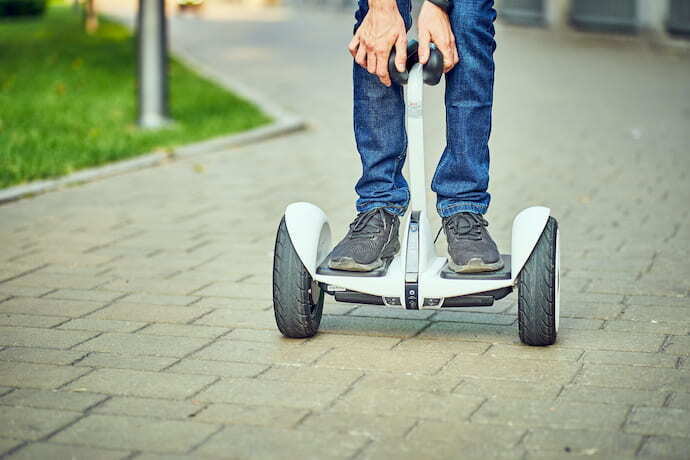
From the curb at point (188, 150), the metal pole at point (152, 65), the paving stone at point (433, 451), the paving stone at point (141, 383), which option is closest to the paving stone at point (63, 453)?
the paving stone at point (141, 383)

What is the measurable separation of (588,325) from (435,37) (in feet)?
3.94

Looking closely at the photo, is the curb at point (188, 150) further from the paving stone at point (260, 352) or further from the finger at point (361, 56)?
the finger at point (361, 56)

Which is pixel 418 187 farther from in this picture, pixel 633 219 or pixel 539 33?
pixel 539 33

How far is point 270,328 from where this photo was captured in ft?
14.4

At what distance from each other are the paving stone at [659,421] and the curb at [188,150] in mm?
4433

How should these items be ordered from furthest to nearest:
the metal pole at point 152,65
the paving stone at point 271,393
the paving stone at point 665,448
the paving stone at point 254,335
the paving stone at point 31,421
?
the metal pole at point 152,65
the paving stone at point 254,335
the paving stone at point 271,393
the paving stone at point 31,421
the paving stone at point 665,448

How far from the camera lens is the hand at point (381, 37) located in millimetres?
3957

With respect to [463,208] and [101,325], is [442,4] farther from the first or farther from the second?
[101,325]

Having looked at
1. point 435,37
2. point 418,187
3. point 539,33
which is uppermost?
point 435,37

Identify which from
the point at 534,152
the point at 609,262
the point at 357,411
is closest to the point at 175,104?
the point at 534,152

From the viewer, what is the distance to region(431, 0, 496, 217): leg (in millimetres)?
4059

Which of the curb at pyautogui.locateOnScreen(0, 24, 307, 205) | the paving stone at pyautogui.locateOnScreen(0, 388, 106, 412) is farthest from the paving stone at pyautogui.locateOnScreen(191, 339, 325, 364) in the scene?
the curb at pyautogui.locateOnScreen(0, 24, 307, 205)

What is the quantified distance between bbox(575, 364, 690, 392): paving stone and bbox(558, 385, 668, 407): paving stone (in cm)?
4

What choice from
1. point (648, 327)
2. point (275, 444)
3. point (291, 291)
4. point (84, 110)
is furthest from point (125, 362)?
point (84, 110)
